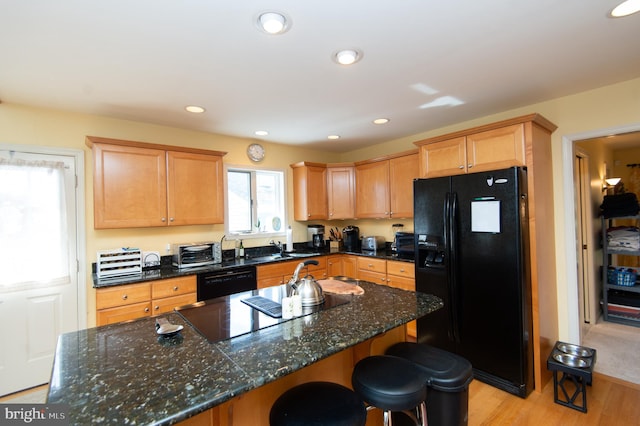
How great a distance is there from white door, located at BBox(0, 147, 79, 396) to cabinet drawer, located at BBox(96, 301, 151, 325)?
21.7 inches

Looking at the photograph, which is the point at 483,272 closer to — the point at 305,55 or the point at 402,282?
the point at 402,282

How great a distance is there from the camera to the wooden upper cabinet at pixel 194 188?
3.09 m

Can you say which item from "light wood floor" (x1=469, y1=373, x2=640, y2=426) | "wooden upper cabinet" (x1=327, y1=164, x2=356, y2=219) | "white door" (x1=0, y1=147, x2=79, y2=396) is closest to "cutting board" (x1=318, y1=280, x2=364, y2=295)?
"light wood floor" (x1=469, y1=373, x2=640, y2=426)

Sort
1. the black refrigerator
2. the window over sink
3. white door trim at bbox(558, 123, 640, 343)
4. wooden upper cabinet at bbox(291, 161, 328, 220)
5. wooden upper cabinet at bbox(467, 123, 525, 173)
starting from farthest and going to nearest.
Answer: wooden upper cabinet at bbox(291, 161, 328, 220) → the window over sink → white door trim at bbox(558, 123, 640, 343) → wooden upper cabinet at bbox(467, 123, 525, 173) → the black refrigerator

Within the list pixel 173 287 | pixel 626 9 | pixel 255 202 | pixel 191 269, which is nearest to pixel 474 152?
pixel 626 9

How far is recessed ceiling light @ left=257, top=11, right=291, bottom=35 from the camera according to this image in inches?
59.8

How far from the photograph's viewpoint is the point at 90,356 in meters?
1.19

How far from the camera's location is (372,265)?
3.75 metres

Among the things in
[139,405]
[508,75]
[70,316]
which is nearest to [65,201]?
[70,316]

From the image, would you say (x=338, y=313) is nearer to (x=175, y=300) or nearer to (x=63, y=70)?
(x=175, y=300)

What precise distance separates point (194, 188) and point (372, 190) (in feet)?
7.40

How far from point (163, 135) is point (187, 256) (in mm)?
1353

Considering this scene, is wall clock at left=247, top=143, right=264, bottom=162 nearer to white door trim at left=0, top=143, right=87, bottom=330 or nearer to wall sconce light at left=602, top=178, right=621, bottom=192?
white door trim at left=0, top=143, right=87, bottom=330

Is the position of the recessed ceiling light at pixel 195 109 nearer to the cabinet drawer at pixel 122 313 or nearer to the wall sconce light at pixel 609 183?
the cabinet drawer at pixel 122 313
